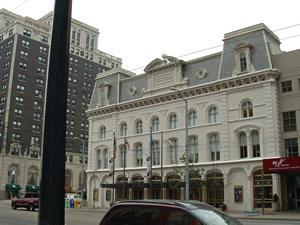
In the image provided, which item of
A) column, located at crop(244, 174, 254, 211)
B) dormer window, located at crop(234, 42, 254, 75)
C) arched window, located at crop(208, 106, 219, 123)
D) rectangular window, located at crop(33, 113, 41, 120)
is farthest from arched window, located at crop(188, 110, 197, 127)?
rectangular window, located at crop(33, 113, 41, 120)

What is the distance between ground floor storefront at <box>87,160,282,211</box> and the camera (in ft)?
145

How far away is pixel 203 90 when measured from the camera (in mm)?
51031

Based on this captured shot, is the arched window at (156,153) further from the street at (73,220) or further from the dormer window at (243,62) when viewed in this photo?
the street at (73,220)

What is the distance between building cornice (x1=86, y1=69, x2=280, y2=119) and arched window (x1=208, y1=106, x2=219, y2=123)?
1.93 meters

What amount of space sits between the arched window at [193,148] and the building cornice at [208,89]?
517 centimetres

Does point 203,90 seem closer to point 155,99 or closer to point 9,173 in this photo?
point 155,99

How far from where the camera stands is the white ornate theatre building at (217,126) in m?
44.7

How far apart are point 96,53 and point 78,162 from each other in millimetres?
35453

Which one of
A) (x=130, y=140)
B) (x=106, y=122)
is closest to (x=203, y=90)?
(x=130, y=140)

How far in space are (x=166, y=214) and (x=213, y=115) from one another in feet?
144

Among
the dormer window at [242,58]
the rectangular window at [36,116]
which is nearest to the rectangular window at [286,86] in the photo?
the dormer window at [242,58]

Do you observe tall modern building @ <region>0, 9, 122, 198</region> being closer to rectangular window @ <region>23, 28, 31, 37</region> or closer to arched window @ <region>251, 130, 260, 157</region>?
rectangular window @ <region>23, 28, 31, 37</region>

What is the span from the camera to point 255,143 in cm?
4603

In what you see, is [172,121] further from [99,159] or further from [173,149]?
[99,159]
